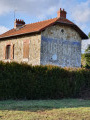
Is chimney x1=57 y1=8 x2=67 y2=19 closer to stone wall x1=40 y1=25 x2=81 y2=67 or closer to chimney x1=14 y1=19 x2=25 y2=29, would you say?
stone wall x1=40 y1=25 x2=81 y2=67

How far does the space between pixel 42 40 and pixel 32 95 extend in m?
9.53

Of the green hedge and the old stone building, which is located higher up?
the old stone building

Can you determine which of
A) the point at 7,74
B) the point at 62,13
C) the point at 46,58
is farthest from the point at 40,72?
the point at 62,13

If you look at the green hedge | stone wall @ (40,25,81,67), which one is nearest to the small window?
stone wall @ (40,25,81,67)

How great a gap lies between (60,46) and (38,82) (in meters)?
10.5

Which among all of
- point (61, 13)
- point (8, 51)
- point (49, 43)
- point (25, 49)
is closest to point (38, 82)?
point (49, 43)

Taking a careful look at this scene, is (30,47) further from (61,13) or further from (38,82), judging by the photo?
(38,82)

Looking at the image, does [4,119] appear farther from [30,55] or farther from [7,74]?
[30,55]

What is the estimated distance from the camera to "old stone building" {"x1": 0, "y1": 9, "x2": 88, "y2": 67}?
2045 centimetres

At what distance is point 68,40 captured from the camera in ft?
73.9

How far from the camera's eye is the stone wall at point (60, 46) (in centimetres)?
2061

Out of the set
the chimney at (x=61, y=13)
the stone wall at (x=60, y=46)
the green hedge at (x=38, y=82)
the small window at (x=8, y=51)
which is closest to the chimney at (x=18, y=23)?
the small window at (x=8, y=51)

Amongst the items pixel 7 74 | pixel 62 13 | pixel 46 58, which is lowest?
pixel 7 74

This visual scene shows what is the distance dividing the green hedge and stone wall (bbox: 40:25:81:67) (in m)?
7.57
